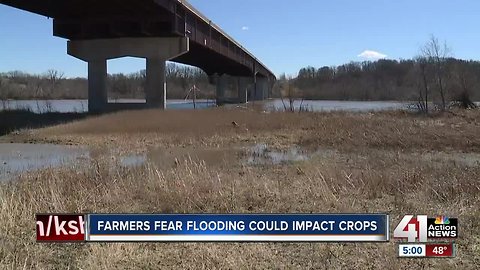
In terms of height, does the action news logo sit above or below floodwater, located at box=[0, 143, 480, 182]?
above

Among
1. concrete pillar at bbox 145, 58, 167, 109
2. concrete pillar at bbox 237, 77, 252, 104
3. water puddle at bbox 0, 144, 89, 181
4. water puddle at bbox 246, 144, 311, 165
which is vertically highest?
concrete pillar at bbox 237, 77, 252, 104

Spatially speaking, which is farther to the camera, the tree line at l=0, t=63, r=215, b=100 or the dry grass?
the tree line at l=0, t=63, r=215, b=100

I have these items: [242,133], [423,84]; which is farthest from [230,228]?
[423,84]

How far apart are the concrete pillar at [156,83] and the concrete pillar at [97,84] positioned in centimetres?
452

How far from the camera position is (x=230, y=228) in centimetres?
489

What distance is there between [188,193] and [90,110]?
41.0 meters

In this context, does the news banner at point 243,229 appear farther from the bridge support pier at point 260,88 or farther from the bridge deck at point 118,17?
the bridge support pier at point 260,88

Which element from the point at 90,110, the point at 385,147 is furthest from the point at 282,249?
the point at 90,110

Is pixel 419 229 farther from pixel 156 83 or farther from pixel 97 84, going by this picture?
pixel 97 84

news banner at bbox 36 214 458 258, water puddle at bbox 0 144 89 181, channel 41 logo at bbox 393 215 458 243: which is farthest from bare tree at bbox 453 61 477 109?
news banner at bbox 36 214 458 258

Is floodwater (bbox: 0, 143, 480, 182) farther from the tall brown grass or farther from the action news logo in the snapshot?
the action news logo

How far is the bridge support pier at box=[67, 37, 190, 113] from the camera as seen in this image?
44.6 meters

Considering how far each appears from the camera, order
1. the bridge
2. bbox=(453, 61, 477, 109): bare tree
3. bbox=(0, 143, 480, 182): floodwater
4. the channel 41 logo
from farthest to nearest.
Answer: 1. bbox=(453, 61, 477, 109): bare tree
2. the bridge
3. bbox=(0, 143, 480, 182): floodwater
4. the channel 41 logo

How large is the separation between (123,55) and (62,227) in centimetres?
4218
